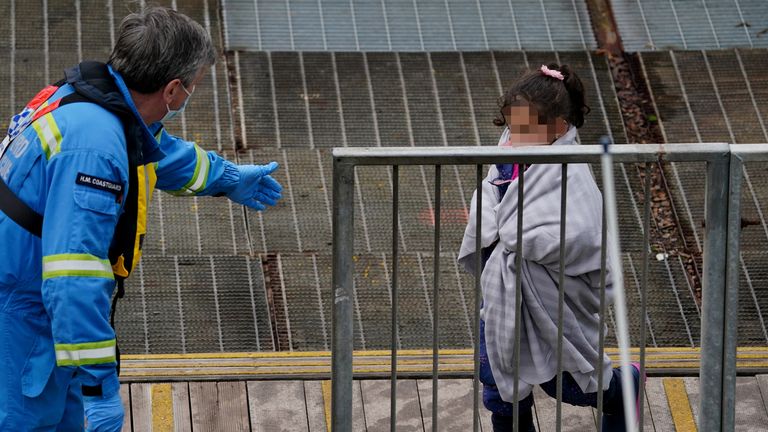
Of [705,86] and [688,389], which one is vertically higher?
[705,86]

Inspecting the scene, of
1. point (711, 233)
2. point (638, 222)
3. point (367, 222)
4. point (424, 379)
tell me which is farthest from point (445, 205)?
point (711, 233)

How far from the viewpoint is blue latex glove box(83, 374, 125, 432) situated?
12.1 feet

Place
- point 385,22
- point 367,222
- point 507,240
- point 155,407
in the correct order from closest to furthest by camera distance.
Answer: point 507,240 → point 155,407 → point 367,222 → point 385,22

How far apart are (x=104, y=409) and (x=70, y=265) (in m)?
0.46

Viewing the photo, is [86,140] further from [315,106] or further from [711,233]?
[315,106]

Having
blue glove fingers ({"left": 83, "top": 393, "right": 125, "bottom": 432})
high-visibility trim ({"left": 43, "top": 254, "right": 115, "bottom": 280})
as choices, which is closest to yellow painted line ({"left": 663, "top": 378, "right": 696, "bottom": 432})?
blue glove fingers ({"left": 83, "top": 393, "right": 125, "bottom": 432})

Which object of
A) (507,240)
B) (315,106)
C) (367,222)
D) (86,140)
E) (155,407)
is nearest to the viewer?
(86,140)

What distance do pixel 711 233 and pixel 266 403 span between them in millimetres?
2232

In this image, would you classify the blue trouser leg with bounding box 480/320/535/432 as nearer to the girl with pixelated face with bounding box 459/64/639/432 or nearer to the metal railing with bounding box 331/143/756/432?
the girl with pixelated face with bounding box 459/64/639/432

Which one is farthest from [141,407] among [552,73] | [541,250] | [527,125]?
[552,73]

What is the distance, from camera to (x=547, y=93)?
13.7ft

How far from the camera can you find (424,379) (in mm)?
5438

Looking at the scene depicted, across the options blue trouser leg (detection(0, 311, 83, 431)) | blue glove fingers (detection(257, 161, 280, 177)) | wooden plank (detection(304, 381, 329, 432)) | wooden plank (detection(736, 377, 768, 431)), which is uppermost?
blue glove fingers (detection(257, 161, 280, 177))

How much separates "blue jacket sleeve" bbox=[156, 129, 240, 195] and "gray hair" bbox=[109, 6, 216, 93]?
0.52m
